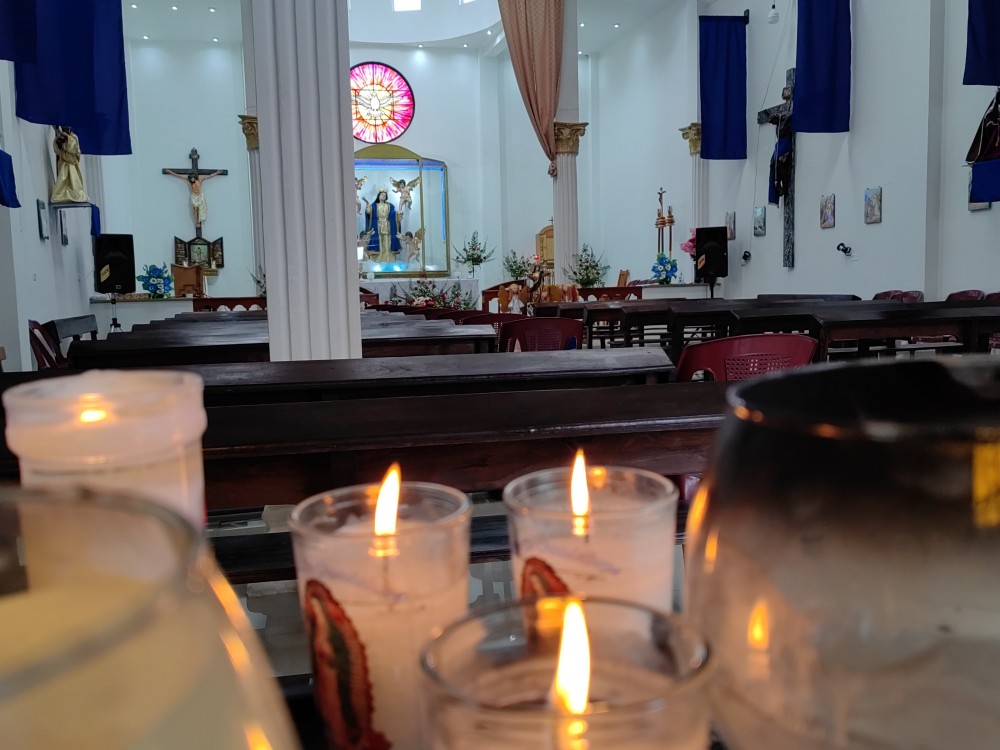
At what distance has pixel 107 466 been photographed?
0.94ft

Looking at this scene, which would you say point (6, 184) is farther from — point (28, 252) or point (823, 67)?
point (823, 67)

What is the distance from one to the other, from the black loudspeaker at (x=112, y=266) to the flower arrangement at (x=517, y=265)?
17.3 ft

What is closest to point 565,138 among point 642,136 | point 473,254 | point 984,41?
point 642,136

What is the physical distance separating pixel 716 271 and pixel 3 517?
1162 centimetres

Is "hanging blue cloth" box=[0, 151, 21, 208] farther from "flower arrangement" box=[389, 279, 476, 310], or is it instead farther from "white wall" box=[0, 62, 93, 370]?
"flower arrangement" box=[389, 279, 476, 310]

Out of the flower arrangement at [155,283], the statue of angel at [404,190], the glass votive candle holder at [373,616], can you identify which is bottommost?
the glass votive candle holder at [373,616]

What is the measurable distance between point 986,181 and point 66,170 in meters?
8.75

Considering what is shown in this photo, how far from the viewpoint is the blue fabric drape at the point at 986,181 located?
21.3ft

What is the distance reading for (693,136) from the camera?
12.4m

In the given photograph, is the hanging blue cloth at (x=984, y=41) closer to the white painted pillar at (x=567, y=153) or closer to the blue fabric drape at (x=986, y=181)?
the blue fabric drape at (x=986, y=181)

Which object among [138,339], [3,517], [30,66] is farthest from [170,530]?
[30,66]

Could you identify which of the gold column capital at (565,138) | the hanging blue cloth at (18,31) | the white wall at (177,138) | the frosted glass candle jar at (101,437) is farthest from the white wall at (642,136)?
the frosted glass candle jar at (101,437)

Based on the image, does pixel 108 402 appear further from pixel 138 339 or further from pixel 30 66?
pixel 30 66

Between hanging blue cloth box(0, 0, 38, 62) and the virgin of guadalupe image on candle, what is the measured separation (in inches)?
498
